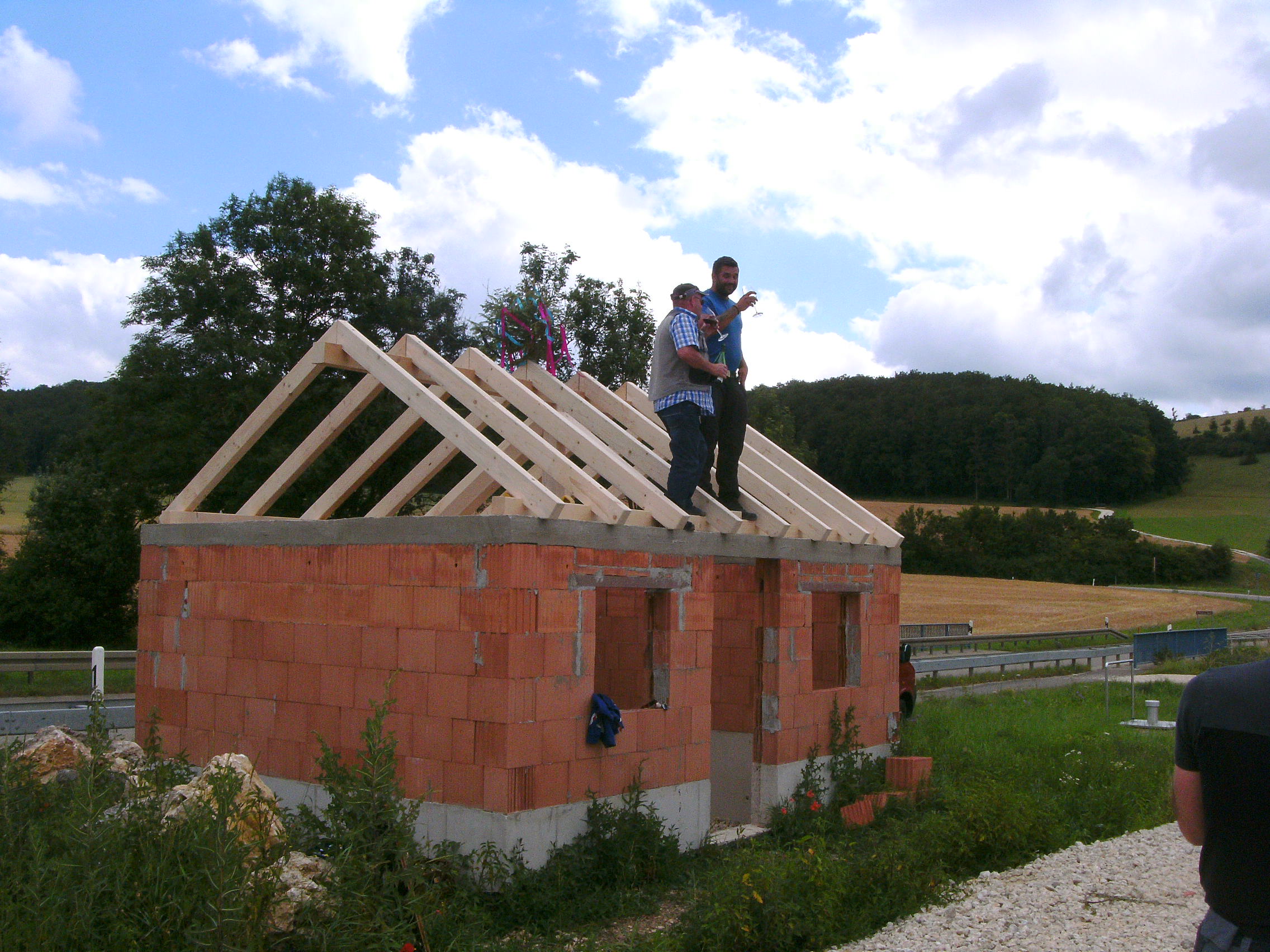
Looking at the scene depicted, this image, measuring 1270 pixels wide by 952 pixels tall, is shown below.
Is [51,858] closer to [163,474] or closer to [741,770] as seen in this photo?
[741,770]

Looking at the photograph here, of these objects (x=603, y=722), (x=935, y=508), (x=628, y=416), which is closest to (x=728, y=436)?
(x=628, y=416)

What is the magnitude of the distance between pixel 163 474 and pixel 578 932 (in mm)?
18762

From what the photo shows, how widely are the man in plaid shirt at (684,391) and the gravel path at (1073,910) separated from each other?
364cm

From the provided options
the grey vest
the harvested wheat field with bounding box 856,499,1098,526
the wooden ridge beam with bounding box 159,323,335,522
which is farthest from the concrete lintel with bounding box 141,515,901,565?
the harvested wheat field with bounding box 856,499,1098,526

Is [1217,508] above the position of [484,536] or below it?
above

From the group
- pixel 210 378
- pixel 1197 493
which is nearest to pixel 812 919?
pixel 210 378

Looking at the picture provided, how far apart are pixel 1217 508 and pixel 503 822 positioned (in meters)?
78.1

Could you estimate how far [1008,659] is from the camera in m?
25.7

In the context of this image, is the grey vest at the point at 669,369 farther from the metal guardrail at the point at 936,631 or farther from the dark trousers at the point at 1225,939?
the metal guardrail at the point at 936,631

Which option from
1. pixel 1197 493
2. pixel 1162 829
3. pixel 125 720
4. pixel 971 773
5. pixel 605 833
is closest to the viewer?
pixel 605 833

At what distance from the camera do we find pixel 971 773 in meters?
10.9

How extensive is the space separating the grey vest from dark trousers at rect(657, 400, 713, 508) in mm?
137

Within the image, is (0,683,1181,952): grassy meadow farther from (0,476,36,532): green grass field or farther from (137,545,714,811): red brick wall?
(0,476,36,532): green grass field

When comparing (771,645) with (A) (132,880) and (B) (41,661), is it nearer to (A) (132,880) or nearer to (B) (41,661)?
(A) (132,880)
